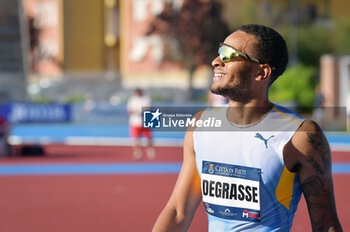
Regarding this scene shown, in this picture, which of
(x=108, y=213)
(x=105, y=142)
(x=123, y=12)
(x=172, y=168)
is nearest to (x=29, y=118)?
(x=105, y=142)

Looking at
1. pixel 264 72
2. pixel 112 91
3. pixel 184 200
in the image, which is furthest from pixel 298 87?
pixel 264 72

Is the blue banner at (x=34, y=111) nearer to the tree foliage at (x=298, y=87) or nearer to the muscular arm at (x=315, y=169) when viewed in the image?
the tree foliage at (x=298, y=87)

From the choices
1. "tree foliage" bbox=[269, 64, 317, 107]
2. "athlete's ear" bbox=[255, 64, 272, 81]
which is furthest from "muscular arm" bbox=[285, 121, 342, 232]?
"tree foliage" bbox=[269, 64, 317, 107]

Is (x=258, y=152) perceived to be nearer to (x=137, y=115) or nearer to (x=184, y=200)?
(x=184, y=200)

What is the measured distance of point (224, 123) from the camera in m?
2.68

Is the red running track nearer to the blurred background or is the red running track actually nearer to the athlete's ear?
the blurred background

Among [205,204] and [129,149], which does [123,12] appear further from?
[205,204]

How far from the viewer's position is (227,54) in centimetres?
257

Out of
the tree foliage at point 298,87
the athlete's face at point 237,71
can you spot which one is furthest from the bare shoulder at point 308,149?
the tree foliage at point 298,87

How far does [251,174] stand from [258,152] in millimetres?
87

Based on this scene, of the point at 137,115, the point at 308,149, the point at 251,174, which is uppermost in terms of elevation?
the point at 308,149

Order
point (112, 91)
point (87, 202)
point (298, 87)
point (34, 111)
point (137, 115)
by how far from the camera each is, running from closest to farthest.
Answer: point (87, 202) < point (137, 115) < point (34, 111) < point (298, 87) < point (112, 91)

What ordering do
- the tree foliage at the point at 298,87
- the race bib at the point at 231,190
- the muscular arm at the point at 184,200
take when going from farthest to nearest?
the tree foliage at the point at 298,87 < the muscular arm at the point at 184,200 < the race bib at the point at 231,190

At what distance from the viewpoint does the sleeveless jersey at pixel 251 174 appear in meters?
2.59
